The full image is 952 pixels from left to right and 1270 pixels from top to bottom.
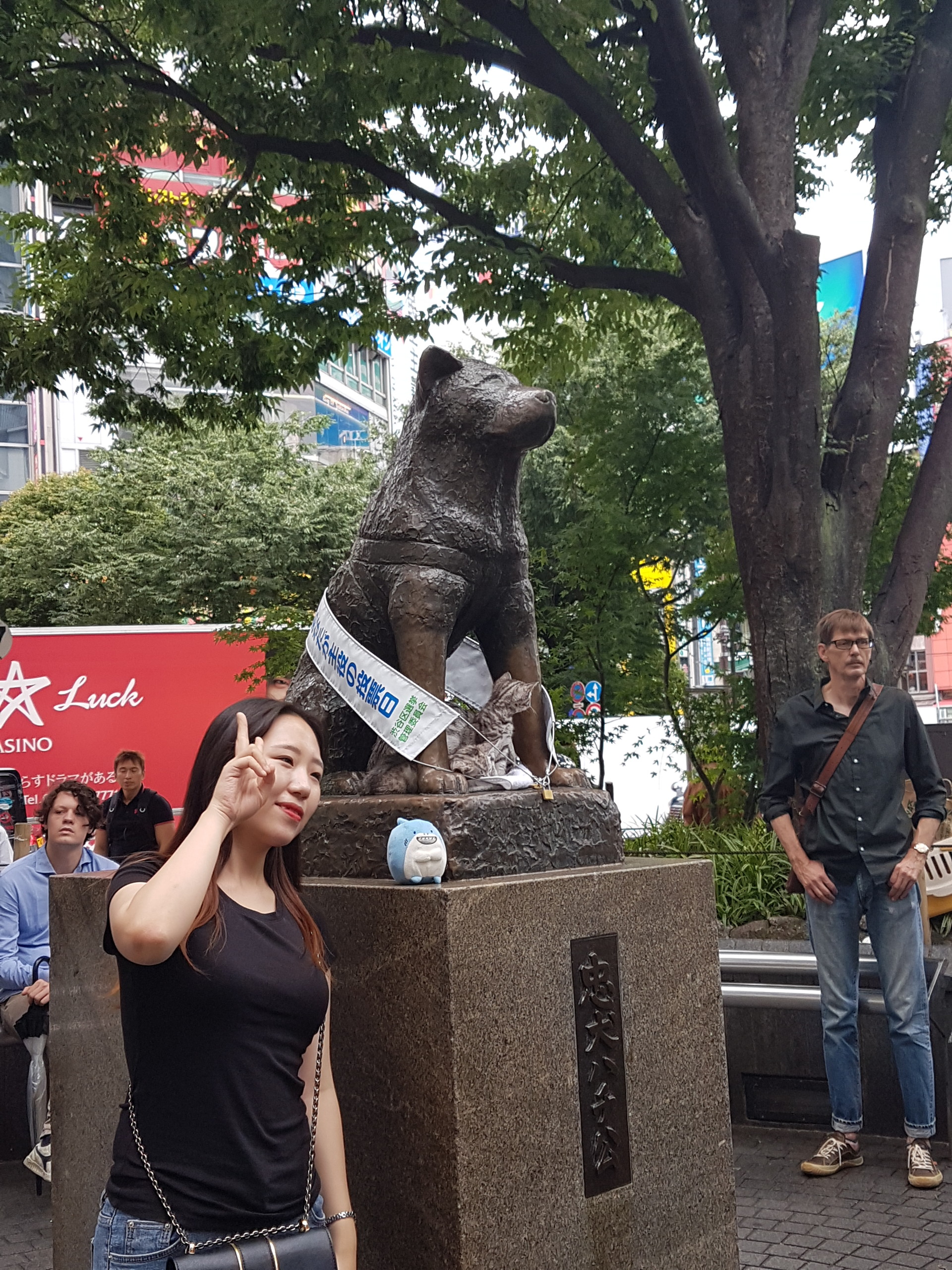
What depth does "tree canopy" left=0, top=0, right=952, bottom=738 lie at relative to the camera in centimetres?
796

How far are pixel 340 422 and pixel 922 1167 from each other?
4195cm

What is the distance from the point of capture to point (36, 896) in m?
5.22

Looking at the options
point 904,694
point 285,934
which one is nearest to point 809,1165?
point 904,694

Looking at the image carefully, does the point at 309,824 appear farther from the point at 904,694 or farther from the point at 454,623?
the point at 904,694

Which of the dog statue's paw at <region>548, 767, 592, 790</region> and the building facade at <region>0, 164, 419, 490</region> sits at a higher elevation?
the building facade at <region>0, 164, 419, 490</region>

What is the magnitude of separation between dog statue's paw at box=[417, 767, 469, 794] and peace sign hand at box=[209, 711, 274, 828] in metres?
1.00

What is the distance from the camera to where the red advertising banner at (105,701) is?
13.9 metres

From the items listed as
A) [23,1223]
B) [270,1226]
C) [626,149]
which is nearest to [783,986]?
[23,1223]

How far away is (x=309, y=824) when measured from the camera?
11.3 ft

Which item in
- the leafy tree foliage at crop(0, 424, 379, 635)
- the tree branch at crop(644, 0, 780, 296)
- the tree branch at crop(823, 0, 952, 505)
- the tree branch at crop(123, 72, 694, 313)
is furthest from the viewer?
the leafy tree foliage at crop(0, 424, 379, 635)

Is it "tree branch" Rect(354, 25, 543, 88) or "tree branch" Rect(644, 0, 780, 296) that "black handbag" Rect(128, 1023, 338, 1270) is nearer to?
"tree branch" Rect(644, 0, 780, 296)

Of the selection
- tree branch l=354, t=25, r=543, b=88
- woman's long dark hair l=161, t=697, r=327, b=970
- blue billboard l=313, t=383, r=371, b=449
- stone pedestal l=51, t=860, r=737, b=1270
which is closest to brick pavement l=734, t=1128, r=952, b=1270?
stone pedestal l=51, t=860, r=737, b=1270

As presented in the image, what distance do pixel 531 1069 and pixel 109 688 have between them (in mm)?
12190

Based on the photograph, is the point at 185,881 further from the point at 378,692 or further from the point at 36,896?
the point at 36,896
